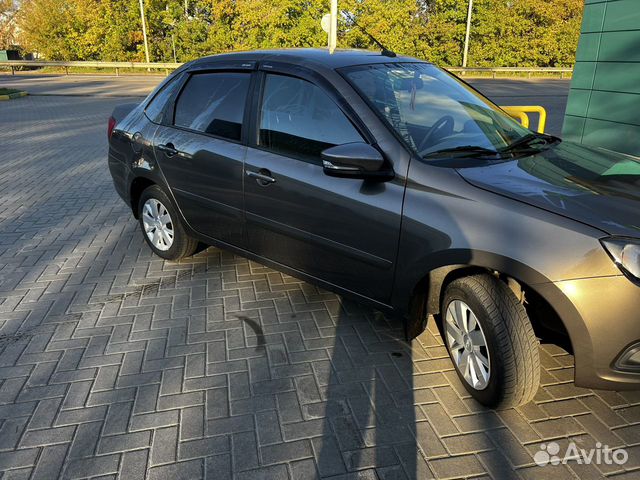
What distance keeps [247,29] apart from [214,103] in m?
32.7

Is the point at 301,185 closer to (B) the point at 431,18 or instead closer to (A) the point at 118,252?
(A) the point at 118,252

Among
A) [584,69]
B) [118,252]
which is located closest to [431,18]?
[584,69]

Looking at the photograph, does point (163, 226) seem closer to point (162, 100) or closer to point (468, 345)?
point (162, 100)

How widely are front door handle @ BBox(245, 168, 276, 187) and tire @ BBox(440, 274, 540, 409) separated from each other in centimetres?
133

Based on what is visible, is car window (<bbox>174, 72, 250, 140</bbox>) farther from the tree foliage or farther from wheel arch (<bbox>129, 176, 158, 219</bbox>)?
the tree foliage

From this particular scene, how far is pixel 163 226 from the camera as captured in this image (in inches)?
175

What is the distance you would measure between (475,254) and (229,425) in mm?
1487

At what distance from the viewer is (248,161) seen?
3434mm

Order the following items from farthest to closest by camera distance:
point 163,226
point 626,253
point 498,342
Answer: point 163,226
point 498,342
point 626,253

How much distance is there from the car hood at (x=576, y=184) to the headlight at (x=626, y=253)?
0.16ft

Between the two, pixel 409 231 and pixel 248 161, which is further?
pixel 248 161

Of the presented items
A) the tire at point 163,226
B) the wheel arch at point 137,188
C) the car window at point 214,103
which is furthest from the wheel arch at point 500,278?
the wheel arch at point 137,188

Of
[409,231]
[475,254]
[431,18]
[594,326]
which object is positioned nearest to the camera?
[594,326]

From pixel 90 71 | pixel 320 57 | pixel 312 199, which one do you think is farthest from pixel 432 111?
pixel 90 71
